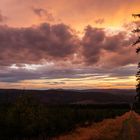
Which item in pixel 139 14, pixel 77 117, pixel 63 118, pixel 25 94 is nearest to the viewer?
pixel 139 14

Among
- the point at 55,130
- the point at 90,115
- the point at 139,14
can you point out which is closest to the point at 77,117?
the point at 90,115

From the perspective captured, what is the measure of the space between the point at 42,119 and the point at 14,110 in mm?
4193

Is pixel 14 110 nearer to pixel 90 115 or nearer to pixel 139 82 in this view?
pixel 139 82

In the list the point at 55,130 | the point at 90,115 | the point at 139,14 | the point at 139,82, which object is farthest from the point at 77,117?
the point at 139,14

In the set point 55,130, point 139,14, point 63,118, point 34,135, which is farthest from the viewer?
point 63,118

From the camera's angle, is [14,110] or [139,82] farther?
[139,82]

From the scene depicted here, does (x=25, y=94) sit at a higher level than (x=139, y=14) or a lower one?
lower

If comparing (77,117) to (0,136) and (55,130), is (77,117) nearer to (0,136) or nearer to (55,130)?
(55,130)

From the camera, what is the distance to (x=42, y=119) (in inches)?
1587

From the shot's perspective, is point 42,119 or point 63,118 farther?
point 63,118

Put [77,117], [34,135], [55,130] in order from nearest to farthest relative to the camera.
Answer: [34,135], [55,130], [77,117]

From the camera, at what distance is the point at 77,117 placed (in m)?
71.3

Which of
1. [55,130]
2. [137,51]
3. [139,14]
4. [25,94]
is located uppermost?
[139,14]

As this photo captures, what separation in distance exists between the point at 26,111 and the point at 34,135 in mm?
5119
